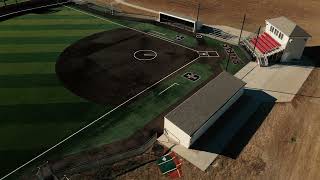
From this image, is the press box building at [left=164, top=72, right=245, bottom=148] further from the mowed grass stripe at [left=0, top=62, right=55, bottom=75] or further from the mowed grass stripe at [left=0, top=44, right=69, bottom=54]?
the mowed grass stripe at [left=0, top=44, right=69, bottom=54]

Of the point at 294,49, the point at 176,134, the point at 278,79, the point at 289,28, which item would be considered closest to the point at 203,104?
the point at 176,134

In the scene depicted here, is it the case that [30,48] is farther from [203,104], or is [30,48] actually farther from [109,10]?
[203,104]

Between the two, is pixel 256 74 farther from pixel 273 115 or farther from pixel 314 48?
pixel 314 48

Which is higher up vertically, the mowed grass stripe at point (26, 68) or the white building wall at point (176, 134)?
the mowed grass stripe at point (26, 68)

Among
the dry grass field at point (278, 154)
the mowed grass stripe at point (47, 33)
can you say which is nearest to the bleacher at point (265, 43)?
the dry grass field at point (278, 154)

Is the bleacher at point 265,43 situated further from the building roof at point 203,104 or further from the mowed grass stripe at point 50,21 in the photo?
the mowed grass stripe at point 50,21

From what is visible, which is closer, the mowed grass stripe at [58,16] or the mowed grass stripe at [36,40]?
the mowed grass stripe at [36,40]

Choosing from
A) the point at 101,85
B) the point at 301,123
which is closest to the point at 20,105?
the point at 101,85
